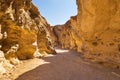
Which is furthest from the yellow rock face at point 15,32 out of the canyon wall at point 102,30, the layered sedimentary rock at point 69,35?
the layered sedimentary rock at point 69,35

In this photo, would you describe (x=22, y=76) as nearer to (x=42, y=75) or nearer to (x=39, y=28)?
(x=42, y=75)

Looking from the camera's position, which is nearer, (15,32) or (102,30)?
(15,32)

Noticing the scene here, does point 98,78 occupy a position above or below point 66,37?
below

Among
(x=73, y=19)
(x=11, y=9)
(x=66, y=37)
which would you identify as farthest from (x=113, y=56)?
(x=66, y=37)

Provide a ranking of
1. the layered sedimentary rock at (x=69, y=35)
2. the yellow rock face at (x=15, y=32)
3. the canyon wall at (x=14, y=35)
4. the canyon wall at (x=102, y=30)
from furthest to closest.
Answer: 1. the layered sedimentary rock at (x=69, y=35)
2. the canyon wall at (x=102, y=30)
3. the yellow rock face at (x=15, y=32)
4. the canyon wall at (x=14, y=35)

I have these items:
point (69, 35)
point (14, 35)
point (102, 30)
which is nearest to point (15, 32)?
point (14, 35)

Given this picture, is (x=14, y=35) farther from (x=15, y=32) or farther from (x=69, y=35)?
(x=69, y=35)

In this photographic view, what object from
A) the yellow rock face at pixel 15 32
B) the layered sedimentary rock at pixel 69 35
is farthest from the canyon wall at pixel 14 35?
the layered sedimentary rock at pixel 69 35

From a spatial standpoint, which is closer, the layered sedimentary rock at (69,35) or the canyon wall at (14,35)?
the canyon wall at (14,35)

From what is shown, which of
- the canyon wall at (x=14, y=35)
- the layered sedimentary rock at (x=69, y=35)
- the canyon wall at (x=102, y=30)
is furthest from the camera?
the layered sedimentary rock at (x=69, y=35)

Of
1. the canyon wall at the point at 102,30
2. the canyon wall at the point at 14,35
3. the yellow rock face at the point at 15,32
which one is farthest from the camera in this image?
the canyon wall at the point at 102,30

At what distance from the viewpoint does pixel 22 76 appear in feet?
29.9

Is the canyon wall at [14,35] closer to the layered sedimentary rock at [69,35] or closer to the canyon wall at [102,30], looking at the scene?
the canyon wall at [102,30]

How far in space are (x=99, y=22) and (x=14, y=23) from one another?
7901mm
